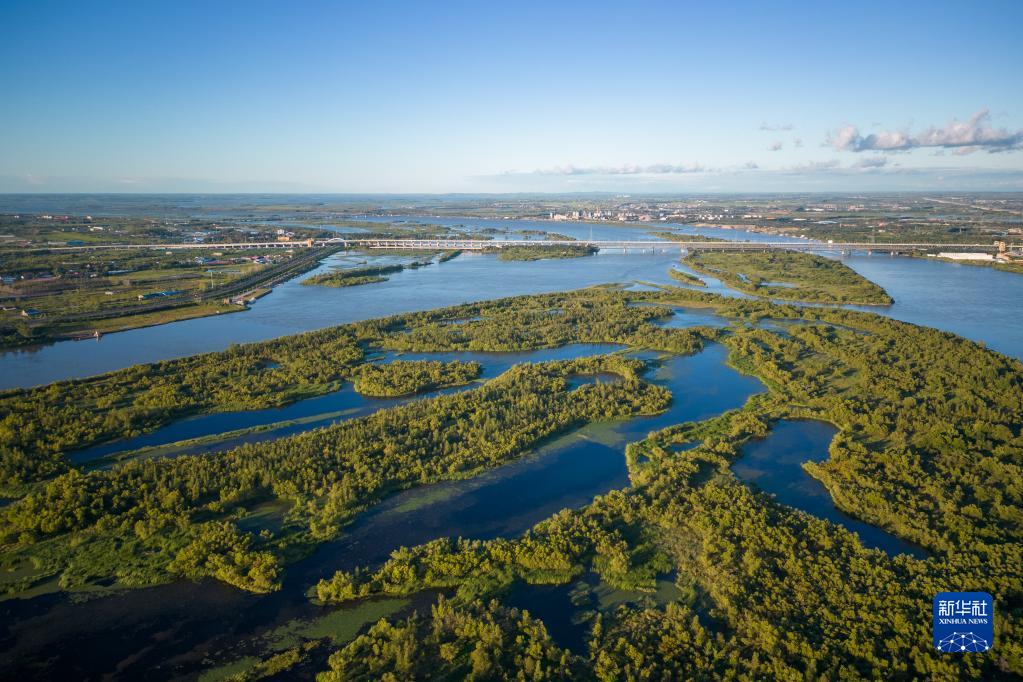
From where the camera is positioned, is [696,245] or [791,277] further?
[696,245]

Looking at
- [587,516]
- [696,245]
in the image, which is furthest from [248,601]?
[696,245]

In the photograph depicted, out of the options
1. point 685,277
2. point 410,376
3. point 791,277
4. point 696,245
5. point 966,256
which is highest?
point 696,245

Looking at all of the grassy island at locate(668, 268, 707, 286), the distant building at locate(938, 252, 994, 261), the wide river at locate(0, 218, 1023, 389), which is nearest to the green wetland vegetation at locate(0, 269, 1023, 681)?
the wide river at locate(0, 218, 1023, 389)

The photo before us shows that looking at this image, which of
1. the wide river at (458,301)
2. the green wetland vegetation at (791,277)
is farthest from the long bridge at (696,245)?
the green wetland vegetation at (791,277)

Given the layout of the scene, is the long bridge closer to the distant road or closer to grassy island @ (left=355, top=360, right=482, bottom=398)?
the distant road

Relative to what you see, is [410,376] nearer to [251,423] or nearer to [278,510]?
[251,423]
